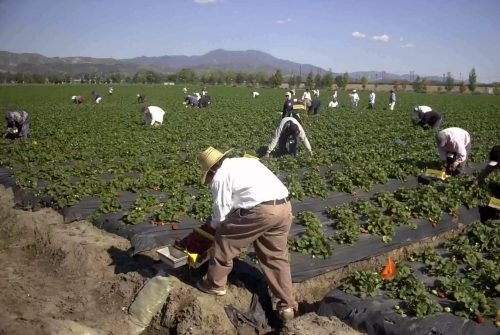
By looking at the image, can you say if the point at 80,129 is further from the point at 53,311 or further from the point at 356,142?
the point at 53,311

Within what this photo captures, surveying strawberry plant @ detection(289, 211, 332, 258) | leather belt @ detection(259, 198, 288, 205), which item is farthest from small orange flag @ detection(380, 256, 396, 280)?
leather belt @ detection(259, 198, 288, 205)

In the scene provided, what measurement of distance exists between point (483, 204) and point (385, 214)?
2322 mm

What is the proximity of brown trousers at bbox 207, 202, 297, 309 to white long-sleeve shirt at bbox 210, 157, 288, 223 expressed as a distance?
10cm

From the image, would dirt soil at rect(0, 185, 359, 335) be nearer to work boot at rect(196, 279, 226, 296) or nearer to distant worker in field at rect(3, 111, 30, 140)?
work boot at rect(196, 279, 226, 296)

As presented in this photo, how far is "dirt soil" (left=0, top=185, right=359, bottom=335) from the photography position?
168 inches

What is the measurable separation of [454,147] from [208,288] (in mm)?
6996

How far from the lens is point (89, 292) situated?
17.1ft

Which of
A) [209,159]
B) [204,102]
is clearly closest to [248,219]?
[209,159]

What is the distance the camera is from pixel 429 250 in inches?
226

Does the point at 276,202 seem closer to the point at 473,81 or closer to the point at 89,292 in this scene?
the point at 89,292

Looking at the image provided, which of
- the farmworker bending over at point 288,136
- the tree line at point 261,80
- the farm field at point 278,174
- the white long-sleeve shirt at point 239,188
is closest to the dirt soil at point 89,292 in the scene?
the farm field at point 278,174

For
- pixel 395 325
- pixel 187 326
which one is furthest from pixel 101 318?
pixel 395 325

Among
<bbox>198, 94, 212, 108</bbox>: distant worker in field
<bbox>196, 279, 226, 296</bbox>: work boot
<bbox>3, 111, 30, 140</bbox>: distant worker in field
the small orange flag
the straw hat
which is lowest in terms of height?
<bbox>196, 279, 226, 296</bbox>: work boot

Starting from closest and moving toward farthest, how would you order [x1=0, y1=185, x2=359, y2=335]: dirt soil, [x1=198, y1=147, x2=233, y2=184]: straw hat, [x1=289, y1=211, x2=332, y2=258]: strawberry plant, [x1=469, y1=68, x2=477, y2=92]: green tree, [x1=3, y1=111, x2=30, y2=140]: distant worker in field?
[x1=0, y1=185, x2=359, y2=335]: dirt soil, [x1=198, y1=147, x2=233, y2=184]: straw hat, [x1=289, y1=211, x2=332, y2=258]: strawberry plant, [x1=3, y1=111, x2=30, y2=140]: distant worker in field, [x1=469, y1=68, x2=477, y2=92]: green tree
